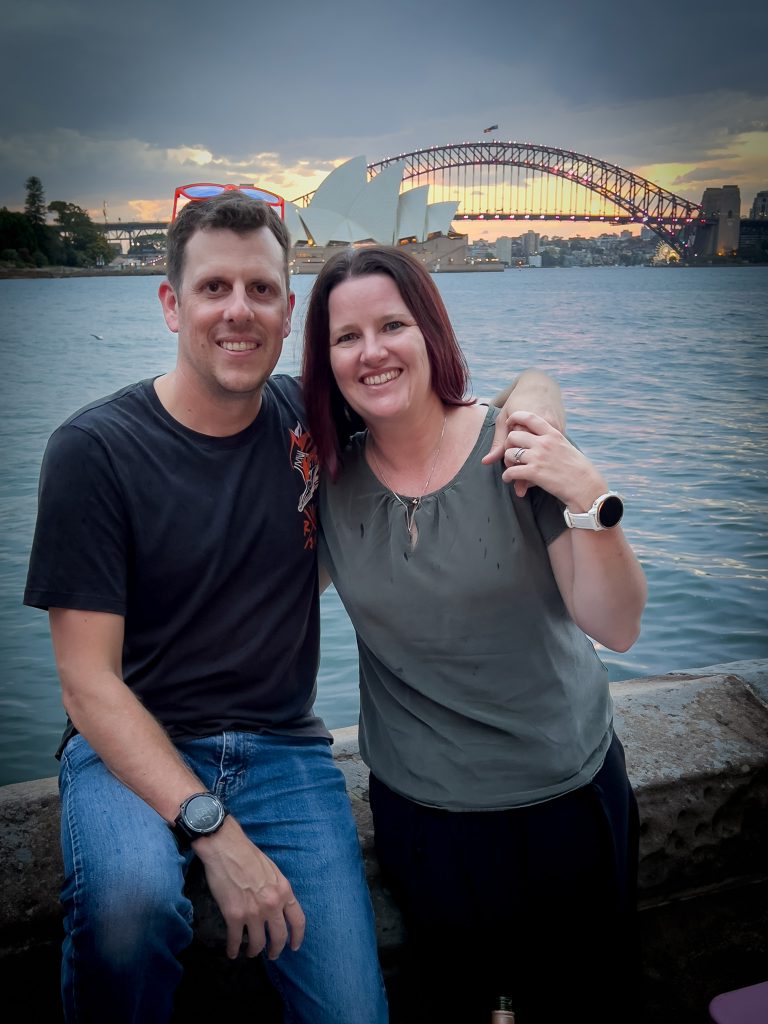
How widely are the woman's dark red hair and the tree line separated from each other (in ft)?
155

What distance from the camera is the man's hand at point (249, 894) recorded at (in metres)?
1.39

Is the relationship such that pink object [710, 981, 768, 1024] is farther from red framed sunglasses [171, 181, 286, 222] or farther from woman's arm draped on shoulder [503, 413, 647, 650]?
red framed sunglasses [171, 181, 286, 222]

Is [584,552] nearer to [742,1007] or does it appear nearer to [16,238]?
[742,1007]

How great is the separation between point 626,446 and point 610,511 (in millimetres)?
10403

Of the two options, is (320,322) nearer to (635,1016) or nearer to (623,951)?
(623,951)

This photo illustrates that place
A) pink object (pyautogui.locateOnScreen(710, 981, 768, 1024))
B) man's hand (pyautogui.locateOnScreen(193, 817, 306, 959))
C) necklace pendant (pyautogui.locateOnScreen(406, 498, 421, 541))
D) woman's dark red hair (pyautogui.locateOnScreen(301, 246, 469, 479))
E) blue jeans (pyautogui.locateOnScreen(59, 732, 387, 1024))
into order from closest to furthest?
pink object (pyautogui.locateOnScreen(710, 981, 768, 1024)) < blue jeans (pyautogui.locateOnScreen(59, 732, 387, 1024)) < man's hand (pyautogui.locateOnScreen(193, 817, 306, 959)) < necklace pendant (pyautogui.locateOnScreen(406, 498, 421, 541)) < woman's dark red hair (pyautogui.locateOnScreen(301, 246, 469, 479))

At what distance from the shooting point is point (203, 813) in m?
1.43

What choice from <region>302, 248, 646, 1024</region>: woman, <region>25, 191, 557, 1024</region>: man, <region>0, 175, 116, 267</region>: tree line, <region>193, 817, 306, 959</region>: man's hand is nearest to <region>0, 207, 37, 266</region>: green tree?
<region>0, 175, 116, 267</region>: tree line

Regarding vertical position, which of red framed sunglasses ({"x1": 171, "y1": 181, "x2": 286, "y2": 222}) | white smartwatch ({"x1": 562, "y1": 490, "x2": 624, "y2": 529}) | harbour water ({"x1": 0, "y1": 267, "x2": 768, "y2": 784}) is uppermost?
red framed sunglasses ({"x1": 171, "y1": 181, "x2": 286, "y2": 222})

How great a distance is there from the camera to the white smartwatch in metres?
1.41

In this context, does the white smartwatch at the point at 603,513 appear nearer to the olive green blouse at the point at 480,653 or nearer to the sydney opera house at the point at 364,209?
the olive green blouse at the point at 480,653

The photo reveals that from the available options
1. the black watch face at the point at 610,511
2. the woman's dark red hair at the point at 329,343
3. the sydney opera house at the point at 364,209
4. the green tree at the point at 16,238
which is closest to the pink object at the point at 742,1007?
the black watch face at the point at 610,511

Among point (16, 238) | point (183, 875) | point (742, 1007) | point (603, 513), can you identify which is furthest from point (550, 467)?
point (16, 238)

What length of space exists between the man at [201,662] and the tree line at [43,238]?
47328mm
